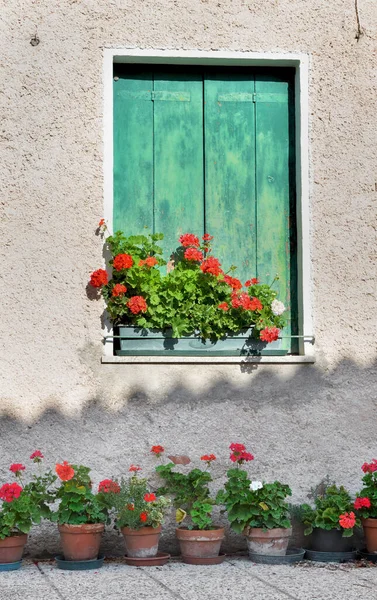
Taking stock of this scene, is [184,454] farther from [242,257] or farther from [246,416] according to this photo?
[242,257]

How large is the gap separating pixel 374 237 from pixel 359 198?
0.87 feet

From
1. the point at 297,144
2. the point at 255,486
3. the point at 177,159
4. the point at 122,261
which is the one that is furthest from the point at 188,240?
the point at 255,486

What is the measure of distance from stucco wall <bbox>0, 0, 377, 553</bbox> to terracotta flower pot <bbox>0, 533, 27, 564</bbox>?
1.21ft

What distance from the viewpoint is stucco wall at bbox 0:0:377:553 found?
565 centimetres

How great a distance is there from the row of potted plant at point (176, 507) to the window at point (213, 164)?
103 centimetres

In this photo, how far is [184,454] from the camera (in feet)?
18.6

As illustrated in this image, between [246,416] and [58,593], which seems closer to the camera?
[58,593]

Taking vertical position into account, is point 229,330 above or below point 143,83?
below

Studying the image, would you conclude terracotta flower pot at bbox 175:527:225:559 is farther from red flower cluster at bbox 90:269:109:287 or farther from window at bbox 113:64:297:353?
red flower cluster at bbox 90:269:109:287

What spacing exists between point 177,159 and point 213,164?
0.24 meters

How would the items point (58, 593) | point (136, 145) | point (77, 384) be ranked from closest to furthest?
1. point (58, 593)
2. point (77, 384)
3. point (136, 145)

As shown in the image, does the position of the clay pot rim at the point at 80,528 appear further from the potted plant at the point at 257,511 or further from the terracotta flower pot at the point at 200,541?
the potted plant at the point at 257,511

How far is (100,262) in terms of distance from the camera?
577 centimetres

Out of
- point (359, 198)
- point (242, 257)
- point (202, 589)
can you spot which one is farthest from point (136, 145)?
point (202, 589)
